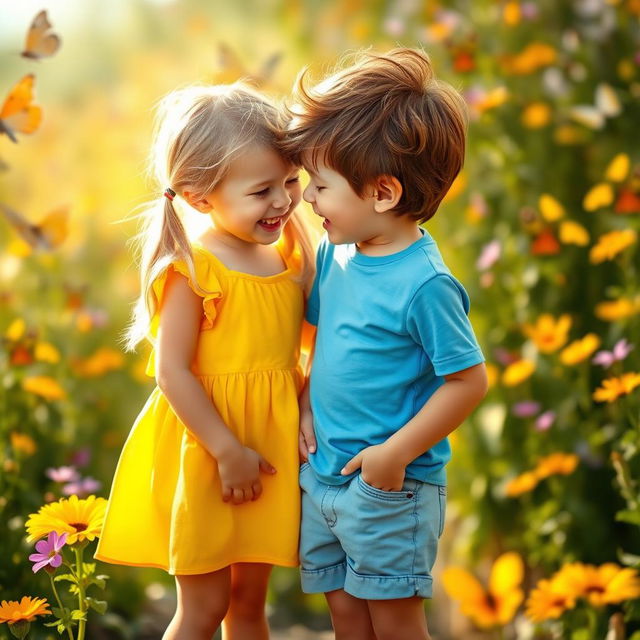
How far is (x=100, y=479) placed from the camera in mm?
2584

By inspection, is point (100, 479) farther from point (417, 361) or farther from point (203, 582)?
point (417, 361)

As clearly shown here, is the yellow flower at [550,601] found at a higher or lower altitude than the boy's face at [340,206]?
lower

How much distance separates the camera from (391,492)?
5.17ft

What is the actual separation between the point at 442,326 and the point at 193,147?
49 centimetres

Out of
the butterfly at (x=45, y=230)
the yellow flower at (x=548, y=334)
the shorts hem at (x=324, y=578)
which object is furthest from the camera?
the yellow flower at (x=548, y=334)

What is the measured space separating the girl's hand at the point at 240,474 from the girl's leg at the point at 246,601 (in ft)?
0.64

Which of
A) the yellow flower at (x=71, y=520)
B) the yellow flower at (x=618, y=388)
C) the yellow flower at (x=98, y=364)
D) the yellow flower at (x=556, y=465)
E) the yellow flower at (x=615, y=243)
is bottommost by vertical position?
the yellow flower at (x=71, y=520)

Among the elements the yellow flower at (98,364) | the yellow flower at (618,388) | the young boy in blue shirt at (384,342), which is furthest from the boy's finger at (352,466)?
the yellow flower at (98,364)

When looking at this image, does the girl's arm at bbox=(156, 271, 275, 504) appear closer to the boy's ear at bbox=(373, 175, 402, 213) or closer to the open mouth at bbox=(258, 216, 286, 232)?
the open mouth at bbox=(258, 216, 286, 232)

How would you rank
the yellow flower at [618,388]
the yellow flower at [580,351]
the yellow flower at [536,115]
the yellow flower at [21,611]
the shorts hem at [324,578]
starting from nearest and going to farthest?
the yellow flower at [21,611]
the shorts hem at [324,578]
the yellow flower at [618,388]
the yellow flower at [580,351]
the yellow flower at [536,115]

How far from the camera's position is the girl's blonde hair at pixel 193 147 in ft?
5.21

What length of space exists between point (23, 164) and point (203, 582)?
2943 mm

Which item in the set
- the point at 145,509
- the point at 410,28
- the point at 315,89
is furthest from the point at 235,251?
the point at 410,28

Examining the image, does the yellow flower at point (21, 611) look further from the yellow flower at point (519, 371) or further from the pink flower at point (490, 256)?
the pink flower at point (490, 256)
